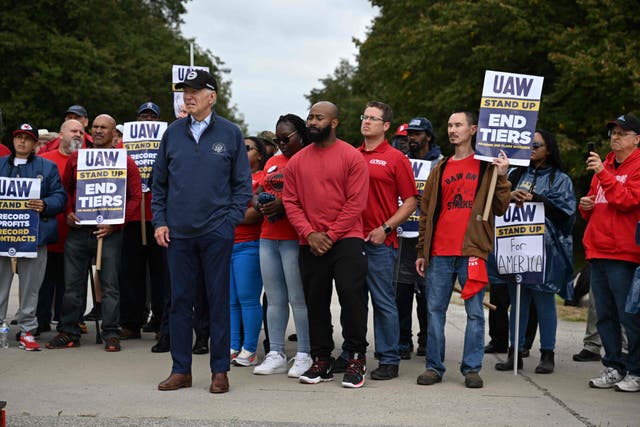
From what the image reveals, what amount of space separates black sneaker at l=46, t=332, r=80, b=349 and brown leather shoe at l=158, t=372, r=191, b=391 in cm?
244

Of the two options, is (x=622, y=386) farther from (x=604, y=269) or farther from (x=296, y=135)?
(x=296, y=135)

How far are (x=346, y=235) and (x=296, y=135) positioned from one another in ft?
4.07

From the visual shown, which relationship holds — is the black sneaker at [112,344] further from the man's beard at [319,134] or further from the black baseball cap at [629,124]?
the black baseball cap at [629,124]

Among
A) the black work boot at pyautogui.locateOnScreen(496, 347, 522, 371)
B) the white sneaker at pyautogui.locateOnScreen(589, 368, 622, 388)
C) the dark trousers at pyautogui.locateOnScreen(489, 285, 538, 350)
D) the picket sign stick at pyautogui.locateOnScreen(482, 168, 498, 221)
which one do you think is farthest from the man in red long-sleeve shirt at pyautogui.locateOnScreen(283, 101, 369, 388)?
the dark trousers at pyautogui.locateOnScreen(489, 285, 538, 350)

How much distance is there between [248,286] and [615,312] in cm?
329

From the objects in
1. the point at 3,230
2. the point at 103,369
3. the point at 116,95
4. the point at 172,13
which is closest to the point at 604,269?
the point at 103,369

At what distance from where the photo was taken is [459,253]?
25.2ft

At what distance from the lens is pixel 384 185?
8055 mm

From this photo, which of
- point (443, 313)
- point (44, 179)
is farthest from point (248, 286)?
point (44, 179)

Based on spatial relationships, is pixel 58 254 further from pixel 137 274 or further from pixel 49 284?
pixel 137 274

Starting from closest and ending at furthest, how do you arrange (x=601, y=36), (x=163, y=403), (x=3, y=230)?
(x=163, y=403), (x=3, y=230), (x=601, y=36)

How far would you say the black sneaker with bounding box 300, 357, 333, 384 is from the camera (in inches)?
300

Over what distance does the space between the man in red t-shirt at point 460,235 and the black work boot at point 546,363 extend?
1.00m

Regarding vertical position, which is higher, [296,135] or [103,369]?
[296,135]
